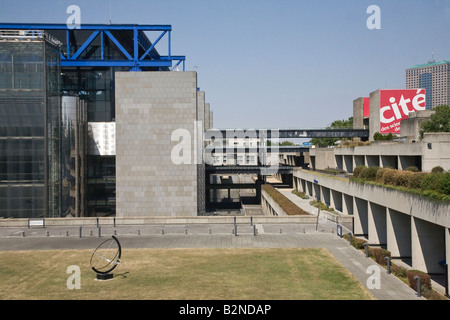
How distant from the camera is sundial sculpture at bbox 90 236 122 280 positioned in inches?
1158

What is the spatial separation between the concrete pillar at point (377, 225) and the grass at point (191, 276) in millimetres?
11574

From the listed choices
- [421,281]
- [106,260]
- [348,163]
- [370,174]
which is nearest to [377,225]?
[370,174]

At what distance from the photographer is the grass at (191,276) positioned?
2589 centimetres

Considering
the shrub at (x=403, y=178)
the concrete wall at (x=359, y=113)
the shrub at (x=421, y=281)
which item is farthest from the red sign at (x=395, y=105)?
the shrub at (x=421, y=281)

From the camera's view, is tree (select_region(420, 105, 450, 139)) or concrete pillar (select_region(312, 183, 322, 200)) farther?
concrete pillar (select_region(312, 183, 322, 200))

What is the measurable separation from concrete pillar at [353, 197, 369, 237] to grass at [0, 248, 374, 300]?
17.0 meters

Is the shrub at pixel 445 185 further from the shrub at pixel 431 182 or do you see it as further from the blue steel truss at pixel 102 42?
the blue steel truss at pixel 102 42

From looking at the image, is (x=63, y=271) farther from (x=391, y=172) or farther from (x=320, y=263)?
(x=391, y=172)

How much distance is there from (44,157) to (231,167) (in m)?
49.9

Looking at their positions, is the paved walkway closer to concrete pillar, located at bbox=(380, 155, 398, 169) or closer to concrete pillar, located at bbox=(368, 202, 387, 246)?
concrete pillar, located at bbox=(368, 202, 387, 246)

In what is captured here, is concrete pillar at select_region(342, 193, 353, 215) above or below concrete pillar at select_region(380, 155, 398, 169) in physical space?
below

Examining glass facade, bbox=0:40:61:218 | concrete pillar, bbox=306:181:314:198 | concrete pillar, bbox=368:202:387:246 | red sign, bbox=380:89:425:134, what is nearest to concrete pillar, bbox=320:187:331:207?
concrete pillar, bbox=306:181:314:198

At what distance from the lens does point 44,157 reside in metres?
59.1
